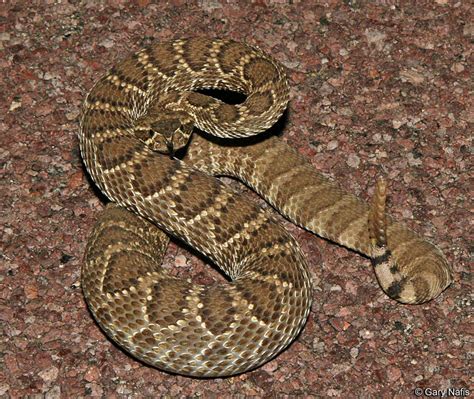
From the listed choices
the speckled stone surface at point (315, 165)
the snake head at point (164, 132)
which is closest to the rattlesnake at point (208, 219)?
the snake head at point (164, 132)

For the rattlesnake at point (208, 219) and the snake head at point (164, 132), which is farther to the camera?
the snake head at point (164, 132)

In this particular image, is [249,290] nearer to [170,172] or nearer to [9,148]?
[170,172]

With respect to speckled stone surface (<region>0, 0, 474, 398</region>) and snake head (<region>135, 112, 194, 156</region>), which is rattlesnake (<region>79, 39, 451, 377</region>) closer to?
snake head (<region>135, 112, 194, 156</region>)

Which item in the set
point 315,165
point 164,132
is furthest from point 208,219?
point 315,165

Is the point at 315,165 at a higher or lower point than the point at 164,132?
lower

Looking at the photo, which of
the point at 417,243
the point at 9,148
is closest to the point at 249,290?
the point at 417,243

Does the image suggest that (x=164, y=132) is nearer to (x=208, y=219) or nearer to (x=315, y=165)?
(x=208, y=219)

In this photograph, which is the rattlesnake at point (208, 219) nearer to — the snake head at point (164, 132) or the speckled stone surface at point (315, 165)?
the snake head at point (164, 132)

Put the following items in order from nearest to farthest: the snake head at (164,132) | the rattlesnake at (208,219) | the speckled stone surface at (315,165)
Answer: the rattlesnake at (208,219) → the speckled stone surface at (315,165) → the snake head at (164,132)
